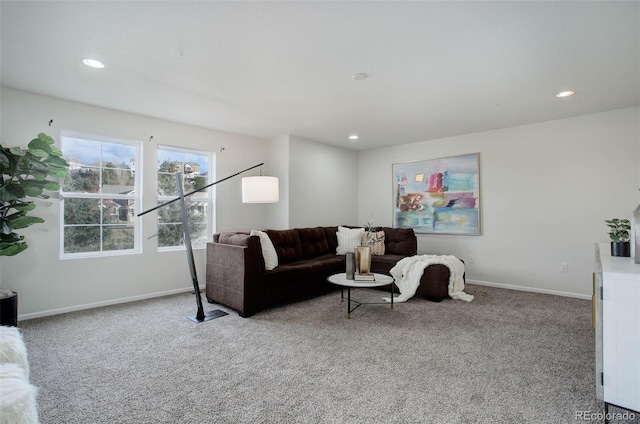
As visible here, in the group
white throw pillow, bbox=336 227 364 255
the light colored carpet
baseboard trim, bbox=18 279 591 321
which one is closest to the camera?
the light colored carpet

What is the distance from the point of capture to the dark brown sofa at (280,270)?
3.40 metres

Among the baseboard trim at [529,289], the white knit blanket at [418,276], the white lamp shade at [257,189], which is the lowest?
the baseboard trim at [529,289]

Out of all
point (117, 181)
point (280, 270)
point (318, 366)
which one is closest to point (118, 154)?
point (117, 181)

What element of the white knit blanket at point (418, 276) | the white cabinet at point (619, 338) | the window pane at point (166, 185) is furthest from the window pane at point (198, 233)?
the white cabinet at point (619, 338)

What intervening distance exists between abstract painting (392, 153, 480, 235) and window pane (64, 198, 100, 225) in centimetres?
452

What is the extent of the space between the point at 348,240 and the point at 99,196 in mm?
3431

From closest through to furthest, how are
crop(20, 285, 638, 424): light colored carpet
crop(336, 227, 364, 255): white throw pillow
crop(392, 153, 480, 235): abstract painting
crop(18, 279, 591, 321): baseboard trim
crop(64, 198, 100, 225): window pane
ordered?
crop(20, 285, 638, 424): light colored carpet → crop(18, 279, 591, 321): baseboard trim → crop(64, 198, 100, 225): window pane → crop(392, 153, 480, 235): abstract painting → crop(336, 227, 364, 255): white throw pillow

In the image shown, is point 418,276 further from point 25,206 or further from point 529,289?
point 25,206

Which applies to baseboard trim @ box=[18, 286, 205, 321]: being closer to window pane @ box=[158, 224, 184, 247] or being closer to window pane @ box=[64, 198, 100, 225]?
window pane @ box=[158, 224, 184, 247]

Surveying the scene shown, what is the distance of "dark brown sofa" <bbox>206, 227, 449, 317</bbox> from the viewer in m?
3.40

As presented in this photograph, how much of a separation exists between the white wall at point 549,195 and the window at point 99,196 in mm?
4572

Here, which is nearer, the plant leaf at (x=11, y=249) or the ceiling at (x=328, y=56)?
the ceiling at (x=328, y=56)

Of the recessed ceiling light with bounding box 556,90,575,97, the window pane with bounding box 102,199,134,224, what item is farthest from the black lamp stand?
the recessed ceiling light with bounding box 556,90,575,97

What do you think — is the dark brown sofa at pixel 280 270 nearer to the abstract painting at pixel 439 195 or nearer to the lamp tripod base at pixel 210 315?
the lamp tripod base at pixel 210 315
